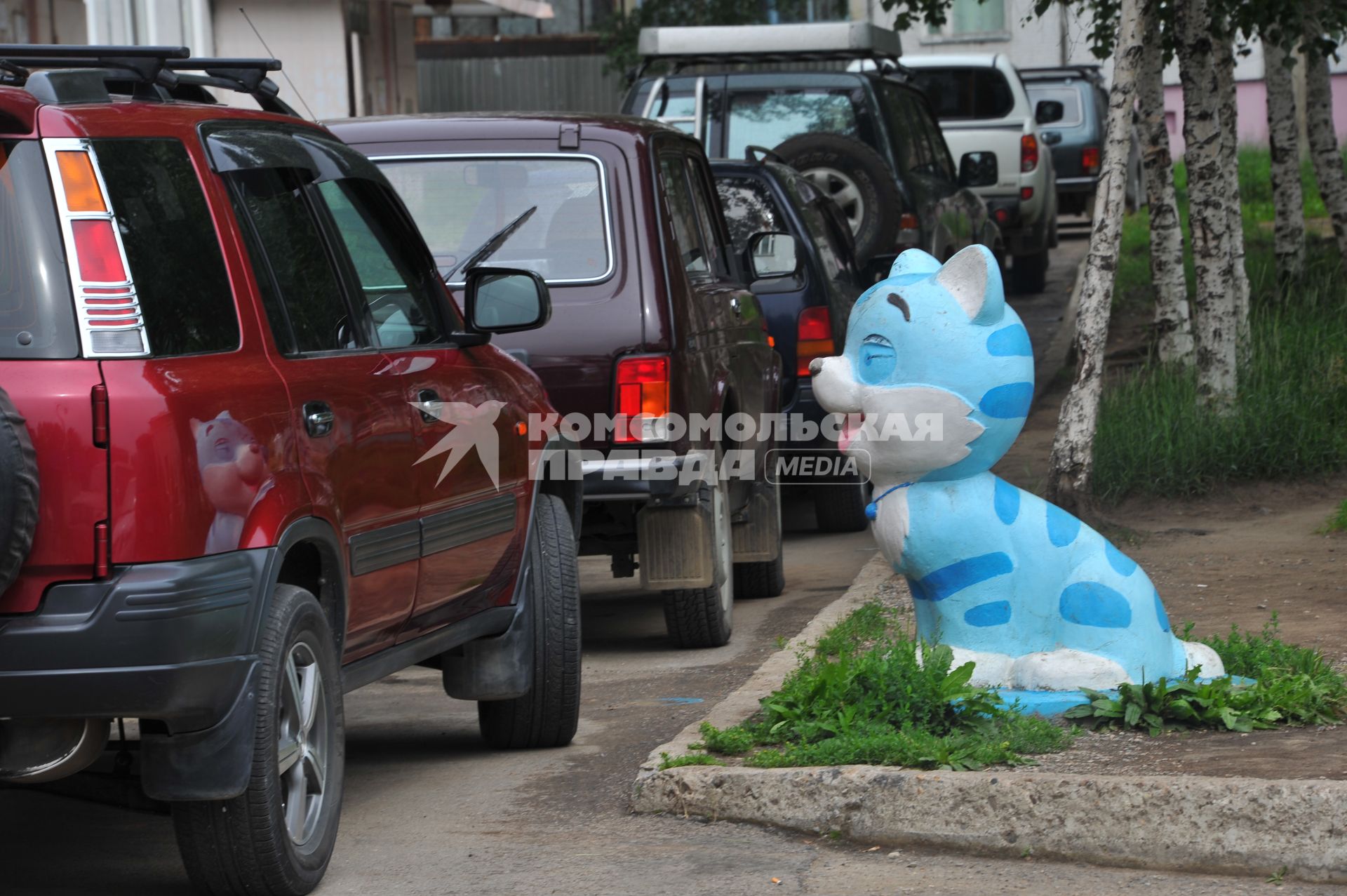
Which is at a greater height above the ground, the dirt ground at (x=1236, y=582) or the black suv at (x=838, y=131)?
the black suv at (x=838, y=131)

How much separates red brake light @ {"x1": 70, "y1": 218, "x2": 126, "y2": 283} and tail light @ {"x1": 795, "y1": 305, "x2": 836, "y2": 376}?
20.0 ft

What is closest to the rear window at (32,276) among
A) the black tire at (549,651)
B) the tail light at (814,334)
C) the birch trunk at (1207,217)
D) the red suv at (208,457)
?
the red suv at (208,457)

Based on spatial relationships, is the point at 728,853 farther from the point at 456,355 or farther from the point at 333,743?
the point at 456,355

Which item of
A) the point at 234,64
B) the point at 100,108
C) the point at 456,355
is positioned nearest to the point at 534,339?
the point at 456,355

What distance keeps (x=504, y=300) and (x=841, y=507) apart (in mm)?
5132

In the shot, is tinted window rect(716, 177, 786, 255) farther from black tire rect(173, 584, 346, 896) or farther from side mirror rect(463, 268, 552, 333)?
black tire rect(173, 584, 346, 896)

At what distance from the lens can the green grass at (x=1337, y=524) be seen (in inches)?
347

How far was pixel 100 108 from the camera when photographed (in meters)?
4.01

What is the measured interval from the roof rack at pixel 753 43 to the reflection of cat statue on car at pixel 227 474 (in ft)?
31.4

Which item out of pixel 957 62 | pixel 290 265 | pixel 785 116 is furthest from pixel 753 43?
pixel 290 265

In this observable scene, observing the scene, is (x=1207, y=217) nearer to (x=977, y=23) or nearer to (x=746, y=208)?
(x=746, y=208)

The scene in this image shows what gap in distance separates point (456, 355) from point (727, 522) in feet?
7.75

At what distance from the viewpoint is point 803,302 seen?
9664mm

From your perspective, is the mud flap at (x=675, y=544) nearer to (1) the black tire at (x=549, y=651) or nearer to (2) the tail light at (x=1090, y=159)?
(1) the black tire at (x=549, y=651)
